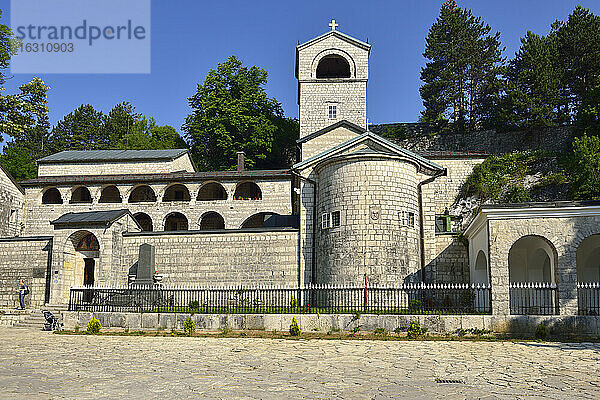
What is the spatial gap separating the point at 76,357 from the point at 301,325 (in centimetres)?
691

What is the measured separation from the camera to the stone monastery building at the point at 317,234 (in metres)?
16.9

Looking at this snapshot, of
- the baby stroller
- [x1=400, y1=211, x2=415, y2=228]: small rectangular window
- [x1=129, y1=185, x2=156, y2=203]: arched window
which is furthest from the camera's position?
[x1=129, y1=185, x2=156, y2=203]: arched window

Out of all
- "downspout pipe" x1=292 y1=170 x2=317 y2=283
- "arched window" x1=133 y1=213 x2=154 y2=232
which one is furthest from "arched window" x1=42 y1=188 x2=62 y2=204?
"downspout pipe" x1=292 y1=170 x2=317 y2=283

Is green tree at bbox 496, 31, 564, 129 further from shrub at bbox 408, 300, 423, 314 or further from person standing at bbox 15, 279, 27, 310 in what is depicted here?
person standing at bbox 15, 279, 27, 310

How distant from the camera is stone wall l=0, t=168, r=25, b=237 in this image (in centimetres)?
3184

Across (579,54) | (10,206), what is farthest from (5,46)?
(579,54)

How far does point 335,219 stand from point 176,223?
1803 centimetres

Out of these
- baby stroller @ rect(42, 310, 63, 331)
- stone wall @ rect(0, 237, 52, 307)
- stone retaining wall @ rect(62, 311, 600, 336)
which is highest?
stone wall @ rect(0, 237, 52, 307)

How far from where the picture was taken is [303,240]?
23828 millimetres

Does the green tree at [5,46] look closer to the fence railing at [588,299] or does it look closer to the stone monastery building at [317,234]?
the stone monastery building at [317,234]

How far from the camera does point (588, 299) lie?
18.5 m

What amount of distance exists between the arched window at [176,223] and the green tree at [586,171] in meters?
23.7

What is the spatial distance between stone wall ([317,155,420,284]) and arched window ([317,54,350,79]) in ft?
56.1

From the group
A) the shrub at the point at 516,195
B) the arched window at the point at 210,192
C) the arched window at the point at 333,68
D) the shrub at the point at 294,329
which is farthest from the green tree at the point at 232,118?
the shrub at the point at 294,329
